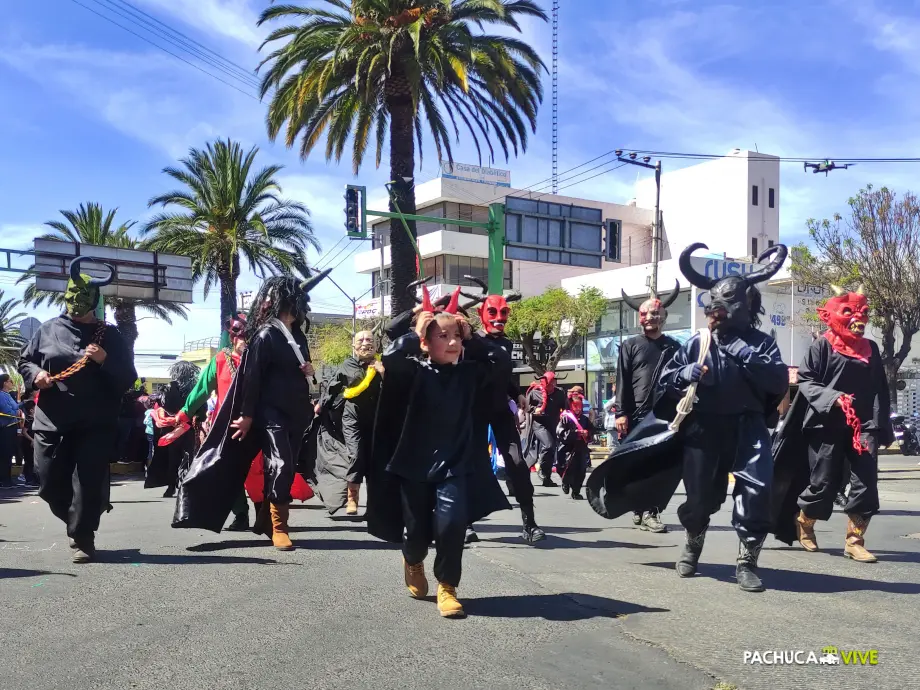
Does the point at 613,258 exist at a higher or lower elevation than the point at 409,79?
lower

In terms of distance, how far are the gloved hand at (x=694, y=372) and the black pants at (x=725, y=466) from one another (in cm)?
32

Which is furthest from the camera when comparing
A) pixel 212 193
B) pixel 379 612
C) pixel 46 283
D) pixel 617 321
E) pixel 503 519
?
pixel 617 321

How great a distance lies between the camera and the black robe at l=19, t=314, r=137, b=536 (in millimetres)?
6309

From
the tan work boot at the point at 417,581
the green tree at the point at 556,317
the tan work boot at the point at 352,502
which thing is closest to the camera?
the tan work boot at the point at 417,581

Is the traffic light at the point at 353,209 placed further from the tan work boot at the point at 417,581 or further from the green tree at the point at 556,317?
the green tree at the point at 556,317

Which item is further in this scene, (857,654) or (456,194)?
(456,194)

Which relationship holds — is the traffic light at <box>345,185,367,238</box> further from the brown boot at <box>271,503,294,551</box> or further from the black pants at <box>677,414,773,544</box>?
the black pants at <box>677,414,773,544</box>

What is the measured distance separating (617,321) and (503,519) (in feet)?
112

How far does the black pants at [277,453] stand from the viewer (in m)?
6.75

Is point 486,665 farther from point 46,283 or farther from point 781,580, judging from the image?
point 46,283

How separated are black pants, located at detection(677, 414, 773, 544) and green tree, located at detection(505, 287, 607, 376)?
109 feet

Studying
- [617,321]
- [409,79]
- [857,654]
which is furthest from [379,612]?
[617,321]

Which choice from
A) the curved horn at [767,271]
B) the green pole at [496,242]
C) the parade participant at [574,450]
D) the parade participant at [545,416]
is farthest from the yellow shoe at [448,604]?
the green pole at [496,242]

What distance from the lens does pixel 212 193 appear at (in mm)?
28172
